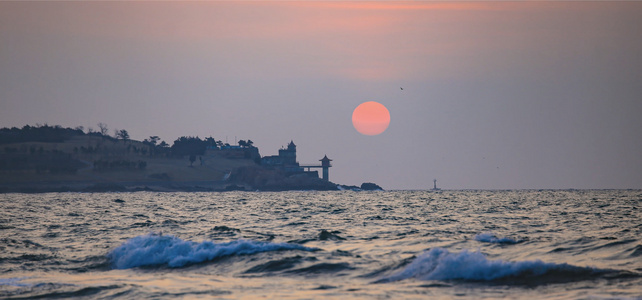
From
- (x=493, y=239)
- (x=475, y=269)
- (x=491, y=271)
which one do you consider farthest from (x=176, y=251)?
(x=493, y=239)

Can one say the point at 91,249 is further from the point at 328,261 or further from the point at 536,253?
the point at 536,253

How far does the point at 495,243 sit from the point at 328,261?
8.04m

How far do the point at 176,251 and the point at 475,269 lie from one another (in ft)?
36.7

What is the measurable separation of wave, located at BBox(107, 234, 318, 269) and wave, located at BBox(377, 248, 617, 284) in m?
6.60

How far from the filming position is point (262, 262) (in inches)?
860

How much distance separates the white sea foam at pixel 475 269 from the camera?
18016mm

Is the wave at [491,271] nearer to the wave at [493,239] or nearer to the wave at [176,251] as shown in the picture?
the wave at [176,251]

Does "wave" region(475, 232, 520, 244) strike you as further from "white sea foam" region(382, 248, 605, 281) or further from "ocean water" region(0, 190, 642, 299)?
"white sea foam" region(382, 248, 605, 281)

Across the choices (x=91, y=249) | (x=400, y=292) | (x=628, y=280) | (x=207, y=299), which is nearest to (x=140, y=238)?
(x=91, y=249)

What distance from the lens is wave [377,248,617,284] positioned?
17.8m

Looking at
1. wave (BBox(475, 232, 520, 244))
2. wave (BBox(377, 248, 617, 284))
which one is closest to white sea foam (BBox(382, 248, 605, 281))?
wave (BBox(377, 248, 617, 284))

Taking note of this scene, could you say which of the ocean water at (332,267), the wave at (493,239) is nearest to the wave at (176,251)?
the ocean water at (332,267)

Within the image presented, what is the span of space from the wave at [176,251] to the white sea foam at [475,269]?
21.3ft

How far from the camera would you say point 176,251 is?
24.0 m
